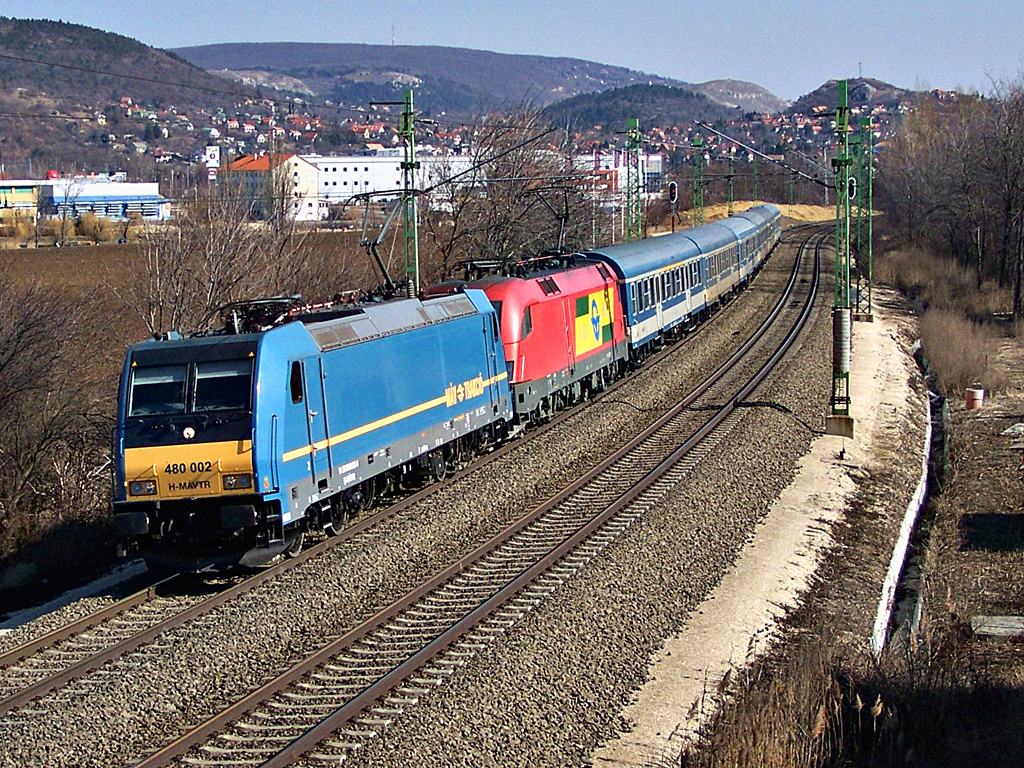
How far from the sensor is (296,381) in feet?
44.2

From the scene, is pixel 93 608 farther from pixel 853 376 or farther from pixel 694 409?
pixel 853 376

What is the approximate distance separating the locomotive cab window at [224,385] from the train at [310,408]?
16 mm

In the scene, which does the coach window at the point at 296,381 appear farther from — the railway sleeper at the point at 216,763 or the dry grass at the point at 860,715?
the dry grass at the point at 860,715

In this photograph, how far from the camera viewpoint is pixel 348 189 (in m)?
144

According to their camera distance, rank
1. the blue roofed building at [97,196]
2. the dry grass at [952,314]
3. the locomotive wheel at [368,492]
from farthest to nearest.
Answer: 1. the blue roofed building at [97,196]
2. the dry grass at [952,314]
3. the locomotive wheel at [368,492]

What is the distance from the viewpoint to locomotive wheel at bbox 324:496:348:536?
15062 mm

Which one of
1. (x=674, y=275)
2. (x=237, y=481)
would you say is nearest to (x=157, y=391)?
(x=237, y=481)

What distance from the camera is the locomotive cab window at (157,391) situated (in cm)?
1300

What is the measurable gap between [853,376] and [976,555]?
13714mm

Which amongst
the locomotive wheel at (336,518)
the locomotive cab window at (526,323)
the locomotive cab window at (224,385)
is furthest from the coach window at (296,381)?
the locomotive cab window at (526,323)

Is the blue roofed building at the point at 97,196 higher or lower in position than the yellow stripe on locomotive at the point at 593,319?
higher

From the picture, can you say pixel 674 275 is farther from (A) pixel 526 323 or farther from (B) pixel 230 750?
(B) pixel 230 750

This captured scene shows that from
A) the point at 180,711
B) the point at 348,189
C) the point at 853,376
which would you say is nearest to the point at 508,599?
the point at 180,711

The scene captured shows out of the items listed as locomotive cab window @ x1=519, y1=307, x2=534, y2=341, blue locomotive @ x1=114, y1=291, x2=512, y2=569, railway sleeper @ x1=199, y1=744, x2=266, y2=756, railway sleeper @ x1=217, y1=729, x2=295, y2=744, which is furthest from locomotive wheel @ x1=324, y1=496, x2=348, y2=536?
locomotive cab window @ x1=519, y1=307, x2=534, y2=341
